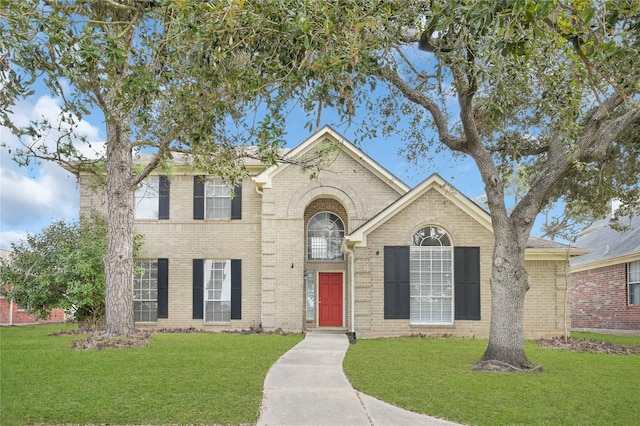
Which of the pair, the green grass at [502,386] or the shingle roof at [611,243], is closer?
the green grass at [502,386]

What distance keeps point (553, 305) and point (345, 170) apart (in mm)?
8281

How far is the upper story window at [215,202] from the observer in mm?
19859

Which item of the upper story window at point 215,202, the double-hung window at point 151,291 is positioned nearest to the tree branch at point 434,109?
the upper story window at point 215,202

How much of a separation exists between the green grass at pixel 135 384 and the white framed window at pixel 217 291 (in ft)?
18.5

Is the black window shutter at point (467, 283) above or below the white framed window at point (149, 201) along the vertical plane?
below

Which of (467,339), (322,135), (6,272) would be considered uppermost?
(322,135)

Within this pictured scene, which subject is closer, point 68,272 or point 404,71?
point 404,71

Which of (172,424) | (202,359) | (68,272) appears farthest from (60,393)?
(68,272)

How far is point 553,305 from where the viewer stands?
57.3ft

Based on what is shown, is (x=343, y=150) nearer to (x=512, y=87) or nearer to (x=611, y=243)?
(x=512, y=87)

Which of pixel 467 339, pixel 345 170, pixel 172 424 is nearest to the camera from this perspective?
pixel 172 424

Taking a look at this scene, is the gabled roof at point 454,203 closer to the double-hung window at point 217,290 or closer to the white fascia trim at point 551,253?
the white fascia trim at point 551,253

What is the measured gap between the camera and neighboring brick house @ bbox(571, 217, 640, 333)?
21.3 m

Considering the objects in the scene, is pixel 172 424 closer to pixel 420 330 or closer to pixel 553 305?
pixel 420 330
